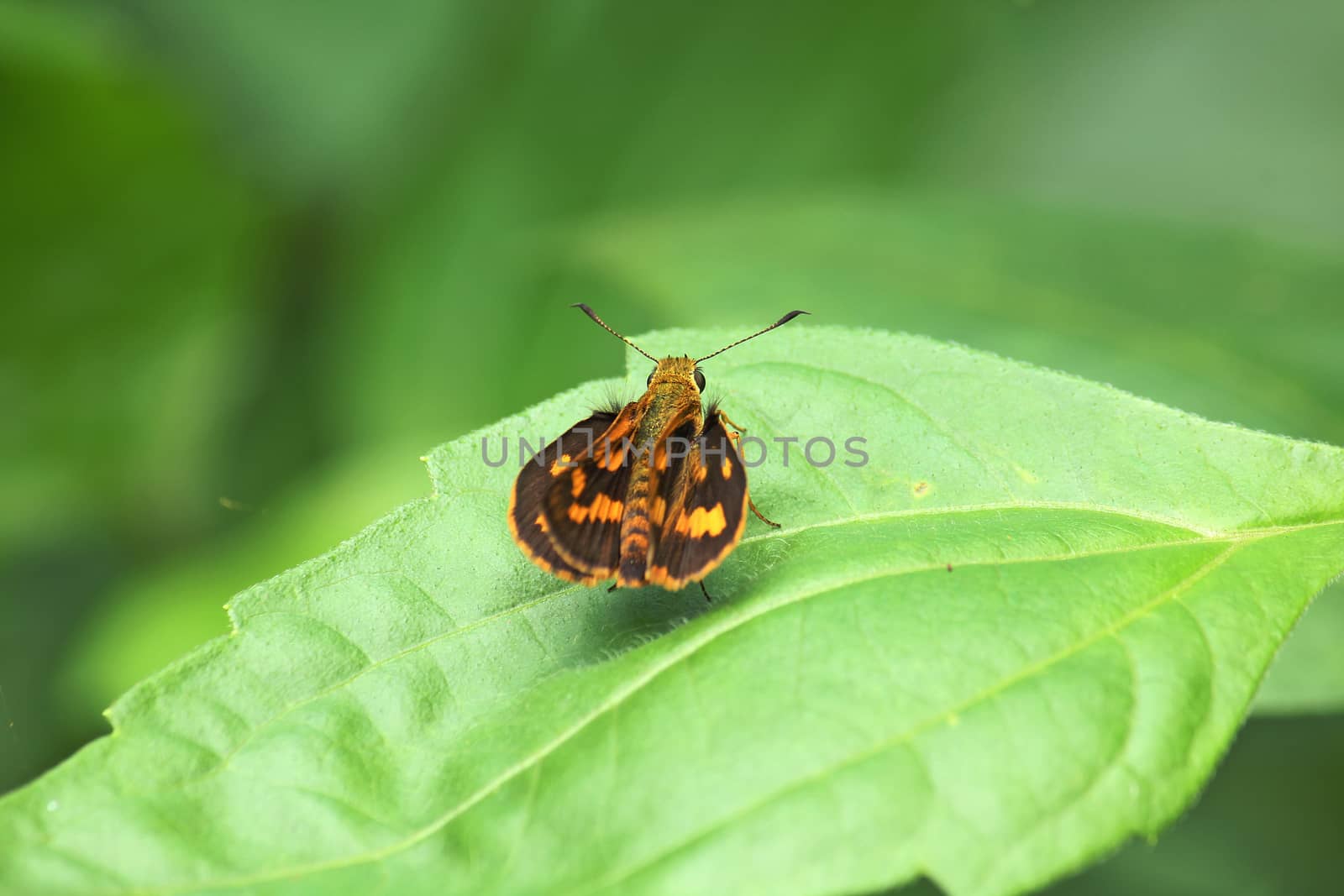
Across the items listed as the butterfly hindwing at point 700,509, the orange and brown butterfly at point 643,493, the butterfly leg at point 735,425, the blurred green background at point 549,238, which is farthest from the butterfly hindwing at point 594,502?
the blurred green background at point 549,238

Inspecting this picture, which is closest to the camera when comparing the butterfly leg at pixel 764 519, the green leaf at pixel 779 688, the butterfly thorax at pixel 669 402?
the green leaf at pixel 779 688

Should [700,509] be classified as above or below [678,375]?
below

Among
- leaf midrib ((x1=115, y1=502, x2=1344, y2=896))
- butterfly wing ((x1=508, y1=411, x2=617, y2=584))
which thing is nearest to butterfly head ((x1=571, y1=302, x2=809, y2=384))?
butterfly wing ((x1=508, y1=411, x2=617, y2=584))

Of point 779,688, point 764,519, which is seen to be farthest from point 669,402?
point 779,688

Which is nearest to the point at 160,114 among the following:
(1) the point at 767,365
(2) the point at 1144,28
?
(1) the point at 767,365

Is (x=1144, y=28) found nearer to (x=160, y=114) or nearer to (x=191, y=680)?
(x=160, y=114)

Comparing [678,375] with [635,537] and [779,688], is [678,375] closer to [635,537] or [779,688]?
[635,537]

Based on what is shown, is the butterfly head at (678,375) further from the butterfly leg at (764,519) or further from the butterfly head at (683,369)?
the butterfly leg at (764,519)
